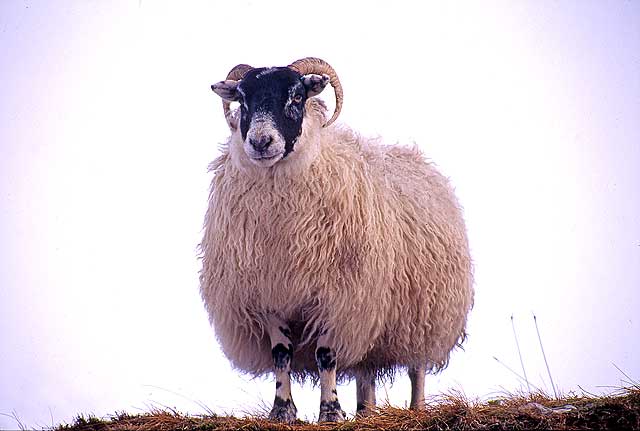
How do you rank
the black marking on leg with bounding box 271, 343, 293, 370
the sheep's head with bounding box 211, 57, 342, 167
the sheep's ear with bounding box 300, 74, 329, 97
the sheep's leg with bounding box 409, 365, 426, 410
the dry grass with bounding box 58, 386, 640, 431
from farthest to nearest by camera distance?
the sheep's leg with bounding box 409, 365, 426, 410, the sheep's ear with bounding box 300, 74, 329, 97, the black marking on leg with bounding box 271, 343, 293, 370, the sheep's head with bounding box 211, 57, 342, 167, the dry grass with bounding box 58, 386, 640, 431

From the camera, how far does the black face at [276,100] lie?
351 inches

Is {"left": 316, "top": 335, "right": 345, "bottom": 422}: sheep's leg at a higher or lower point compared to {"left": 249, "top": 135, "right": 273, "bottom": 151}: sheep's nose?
lower

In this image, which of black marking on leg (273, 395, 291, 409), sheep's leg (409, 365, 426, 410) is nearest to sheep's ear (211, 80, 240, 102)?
black marking on leg (273, 395, 291, 409)

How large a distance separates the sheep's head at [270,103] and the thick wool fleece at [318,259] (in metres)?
0.22

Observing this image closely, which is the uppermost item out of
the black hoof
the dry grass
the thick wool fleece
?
the thick wool fleece

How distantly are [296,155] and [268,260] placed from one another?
114 centimetres

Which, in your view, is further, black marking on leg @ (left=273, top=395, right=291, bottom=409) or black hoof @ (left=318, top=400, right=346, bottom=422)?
black marking on leg @ (left=273, top=395, right=291, bottom=409)

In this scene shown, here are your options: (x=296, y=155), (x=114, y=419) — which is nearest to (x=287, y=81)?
(x=296, y=155)

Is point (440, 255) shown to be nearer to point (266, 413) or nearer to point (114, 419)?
point (266, 413)

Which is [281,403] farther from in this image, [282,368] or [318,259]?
[318,259]

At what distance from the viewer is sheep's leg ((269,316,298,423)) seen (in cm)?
876

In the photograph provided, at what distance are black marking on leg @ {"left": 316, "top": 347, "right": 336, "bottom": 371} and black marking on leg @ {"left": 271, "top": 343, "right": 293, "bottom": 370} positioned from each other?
318mm

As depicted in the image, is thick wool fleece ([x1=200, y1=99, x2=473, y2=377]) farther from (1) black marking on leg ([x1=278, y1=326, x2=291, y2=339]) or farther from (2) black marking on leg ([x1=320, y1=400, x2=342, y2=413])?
(2) black marking on leg ([x1=320, y1=400, x2=342, y2=413])

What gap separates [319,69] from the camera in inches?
387
